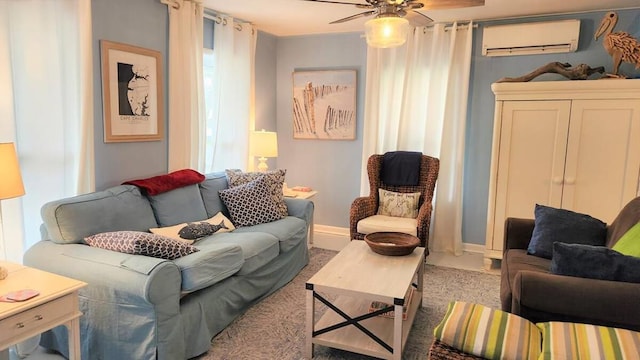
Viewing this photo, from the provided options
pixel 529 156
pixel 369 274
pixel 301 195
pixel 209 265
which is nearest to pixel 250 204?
pixel 301 195

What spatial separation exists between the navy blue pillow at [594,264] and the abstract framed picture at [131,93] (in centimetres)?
296

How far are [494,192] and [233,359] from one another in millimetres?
2709

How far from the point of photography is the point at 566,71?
12.5 feet

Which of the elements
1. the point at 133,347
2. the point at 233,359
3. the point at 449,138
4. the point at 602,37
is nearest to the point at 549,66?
the point at 602,37

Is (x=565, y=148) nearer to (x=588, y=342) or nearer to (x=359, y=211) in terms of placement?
(x=359, y=211)

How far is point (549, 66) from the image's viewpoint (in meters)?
3.83

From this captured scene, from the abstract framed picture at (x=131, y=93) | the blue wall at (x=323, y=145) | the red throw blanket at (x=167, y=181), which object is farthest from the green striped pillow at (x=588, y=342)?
the blue wall at (x=323, y=145)

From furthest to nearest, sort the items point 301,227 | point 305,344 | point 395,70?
point 395,70
point 301,227
point 305,344

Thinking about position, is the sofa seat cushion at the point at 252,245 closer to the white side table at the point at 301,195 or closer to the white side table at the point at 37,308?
the white side table at the point at 37,308

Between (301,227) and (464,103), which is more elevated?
(464,103)

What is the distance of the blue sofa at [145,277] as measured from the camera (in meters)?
2.20

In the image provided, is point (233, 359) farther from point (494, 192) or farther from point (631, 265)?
point (494, 192)

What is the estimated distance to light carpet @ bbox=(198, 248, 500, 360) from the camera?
8.43 feet

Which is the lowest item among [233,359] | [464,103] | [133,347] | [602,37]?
[233,359]
